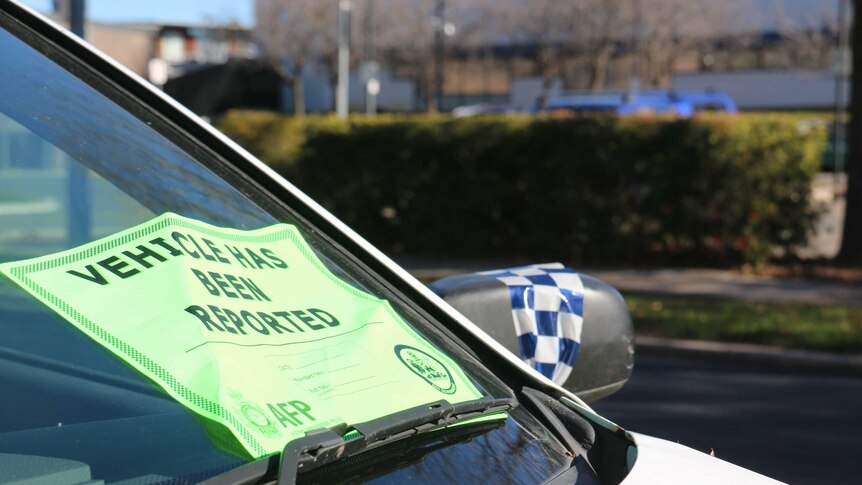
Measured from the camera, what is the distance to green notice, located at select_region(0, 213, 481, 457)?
4.58 ft

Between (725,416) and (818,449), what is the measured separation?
0.84 m

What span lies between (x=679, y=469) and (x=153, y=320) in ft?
2.70

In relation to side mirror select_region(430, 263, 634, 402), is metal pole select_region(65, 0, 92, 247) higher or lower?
higher

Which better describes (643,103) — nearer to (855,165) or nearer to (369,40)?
(855,165)

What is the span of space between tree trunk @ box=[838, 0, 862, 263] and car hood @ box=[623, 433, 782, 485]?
1214cm

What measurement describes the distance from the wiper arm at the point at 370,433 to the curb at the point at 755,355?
756cm

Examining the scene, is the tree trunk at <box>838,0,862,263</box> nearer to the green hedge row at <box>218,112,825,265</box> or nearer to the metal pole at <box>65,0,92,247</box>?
the green hedge row at <box>218,112,825,265</box>

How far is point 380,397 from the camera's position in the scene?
5.08 ft

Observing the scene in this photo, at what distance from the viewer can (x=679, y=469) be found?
1.67m

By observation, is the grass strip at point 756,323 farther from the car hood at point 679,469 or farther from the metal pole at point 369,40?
the metal pole at point 369,40

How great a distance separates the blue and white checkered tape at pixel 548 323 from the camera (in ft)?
7.06

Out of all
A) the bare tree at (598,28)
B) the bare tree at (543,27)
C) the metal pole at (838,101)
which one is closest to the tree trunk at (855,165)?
the metal pole at (838,101)

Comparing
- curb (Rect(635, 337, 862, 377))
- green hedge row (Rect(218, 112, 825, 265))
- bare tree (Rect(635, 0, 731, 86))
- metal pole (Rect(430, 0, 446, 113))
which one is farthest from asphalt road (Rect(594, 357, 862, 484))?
metal pole (Rect(430, 0, 446, 113))

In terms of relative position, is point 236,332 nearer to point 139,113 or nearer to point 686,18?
point 139,113
